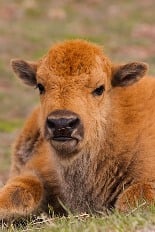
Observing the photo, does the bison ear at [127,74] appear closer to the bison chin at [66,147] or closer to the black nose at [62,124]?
the bison chin at [66,147]

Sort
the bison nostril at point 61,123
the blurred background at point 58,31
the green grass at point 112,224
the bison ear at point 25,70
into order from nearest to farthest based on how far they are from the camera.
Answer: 1. the green grass at point 112,224
2. the bison nostril at point 61,123
3. the bison ear at point 25,70
4. the blurred background at point 58,31

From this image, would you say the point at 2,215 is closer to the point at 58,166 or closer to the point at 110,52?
the point at 58,166

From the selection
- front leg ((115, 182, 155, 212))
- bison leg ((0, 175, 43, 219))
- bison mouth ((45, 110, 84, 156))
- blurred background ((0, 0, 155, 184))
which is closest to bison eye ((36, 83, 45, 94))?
bison mouth ((45, 110, 84, 156))

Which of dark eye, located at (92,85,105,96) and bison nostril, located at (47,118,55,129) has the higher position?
dark eye, located at (92,85,105,96)

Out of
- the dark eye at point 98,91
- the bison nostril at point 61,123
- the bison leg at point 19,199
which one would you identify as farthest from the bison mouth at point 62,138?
the bison leg at point 19,199

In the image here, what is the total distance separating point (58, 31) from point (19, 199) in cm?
3452

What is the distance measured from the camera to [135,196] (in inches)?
420

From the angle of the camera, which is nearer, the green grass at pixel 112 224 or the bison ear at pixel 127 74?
the green grass at pixel 112 224

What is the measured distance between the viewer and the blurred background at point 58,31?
31.0 meters

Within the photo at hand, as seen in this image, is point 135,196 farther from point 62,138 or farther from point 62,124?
point 62,124

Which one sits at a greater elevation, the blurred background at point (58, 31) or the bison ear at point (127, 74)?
the blurred background at point (58, 31)

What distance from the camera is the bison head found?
400 inches

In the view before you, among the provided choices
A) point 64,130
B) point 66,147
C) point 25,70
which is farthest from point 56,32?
point 64,130

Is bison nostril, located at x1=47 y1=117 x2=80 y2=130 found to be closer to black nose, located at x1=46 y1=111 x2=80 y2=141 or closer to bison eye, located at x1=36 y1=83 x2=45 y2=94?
black nose, located at x1=46 y1=111 x2=80 y2=141
